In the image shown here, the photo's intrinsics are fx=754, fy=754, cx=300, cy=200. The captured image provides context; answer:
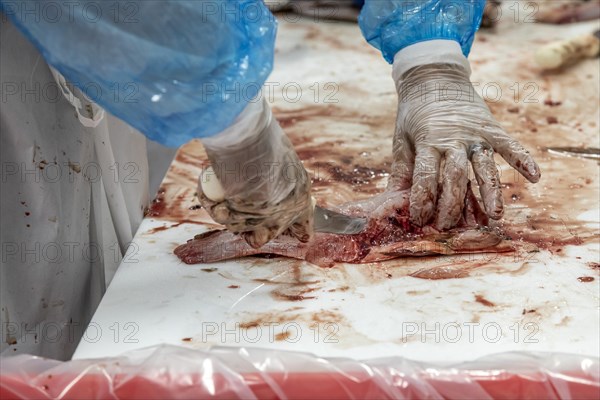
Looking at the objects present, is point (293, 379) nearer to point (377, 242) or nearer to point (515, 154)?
point (377, 242)

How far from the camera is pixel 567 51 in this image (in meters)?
2.52

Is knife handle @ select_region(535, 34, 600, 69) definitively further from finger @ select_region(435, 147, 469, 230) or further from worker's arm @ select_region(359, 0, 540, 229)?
finger @ select_region(435, 147, 469, 230)

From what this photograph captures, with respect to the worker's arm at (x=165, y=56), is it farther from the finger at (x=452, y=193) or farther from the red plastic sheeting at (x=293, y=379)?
the finger at (x=452, y=193)

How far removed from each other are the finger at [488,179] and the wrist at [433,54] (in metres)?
0.25

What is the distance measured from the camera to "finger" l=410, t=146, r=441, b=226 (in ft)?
4.92

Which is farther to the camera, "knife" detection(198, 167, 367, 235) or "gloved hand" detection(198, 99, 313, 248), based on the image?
"knife" detection(198, 167, 367, 235)

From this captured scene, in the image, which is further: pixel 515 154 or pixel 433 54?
pixel 433 54

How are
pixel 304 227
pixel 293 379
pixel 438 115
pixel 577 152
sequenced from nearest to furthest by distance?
pixel 293 379, pixel 304 227, pixel 438 115, pixel 577 152

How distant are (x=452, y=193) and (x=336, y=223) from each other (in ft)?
0.77

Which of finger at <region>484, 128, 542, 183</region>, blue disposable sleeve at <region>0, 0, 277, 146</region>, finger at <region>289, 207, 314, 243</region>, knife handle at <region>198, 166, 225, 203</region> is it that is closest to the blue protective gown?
blue disposable sleeve at <region>0, 0, 277, 146</region>

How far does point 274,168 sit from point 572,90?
1.52m

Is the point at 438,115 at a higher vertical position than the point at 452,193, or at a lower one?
higher

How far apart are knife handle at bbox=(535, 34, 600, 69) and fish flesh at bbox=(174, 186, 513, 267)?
3.80 ft

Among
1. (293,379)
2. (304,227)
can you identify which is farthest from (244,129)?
(293,379)
